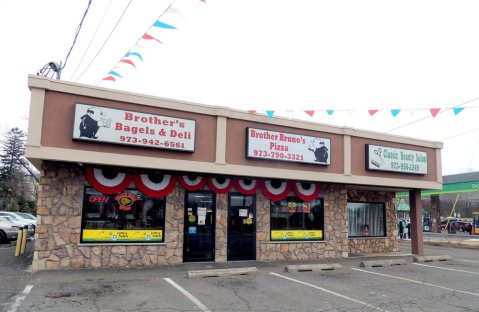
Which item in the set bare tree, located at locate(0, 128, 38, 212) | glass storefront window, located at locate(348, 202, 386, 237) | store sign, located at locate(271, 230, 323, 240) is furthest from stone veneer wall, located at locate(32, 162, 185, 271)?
bare tree, located at locate(0, 128, 38, 212)

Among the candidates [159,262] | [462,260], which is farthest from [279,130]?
[462,260]

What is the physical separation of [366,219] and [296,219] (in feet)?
15.9

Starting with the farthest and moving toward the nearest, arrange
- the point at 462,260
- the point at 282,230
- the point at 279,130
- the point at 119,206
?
1. the point at 462,260
2. the point at 282,230
3. the point at 279,130
4. the point at 119,206

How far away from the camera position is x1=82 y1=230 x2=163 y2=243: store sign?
37.7ft

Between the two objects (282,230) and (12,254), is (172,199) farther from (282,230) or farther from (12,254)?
(12,254)

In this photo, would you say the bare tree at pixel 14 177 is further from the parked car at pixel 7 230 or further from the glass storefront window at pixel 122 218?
the glass storefront window at pixel 122 218

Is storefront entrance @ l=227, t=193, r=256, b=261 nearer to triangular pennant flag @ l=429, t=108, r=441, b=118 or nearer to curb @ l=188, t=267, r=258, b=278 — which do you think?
curb @ l=188, t=267, r=258, b=278

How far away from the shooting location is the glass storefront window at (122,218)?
1155cm

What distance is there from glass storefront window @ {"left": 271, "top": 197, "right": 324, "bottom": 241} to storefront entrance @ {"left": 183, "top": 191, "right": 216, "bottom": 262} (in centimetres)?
240

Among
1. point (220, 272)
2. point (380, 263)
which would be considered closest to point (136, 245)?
point (220, 272)

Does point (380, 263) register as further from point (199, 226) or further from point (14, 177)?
point (14, 177)

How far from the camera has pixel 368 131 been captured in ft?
50.1

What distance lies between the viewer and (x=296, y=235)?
14.6 metres

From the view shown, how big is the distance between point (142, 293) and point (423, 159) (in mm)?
12977
